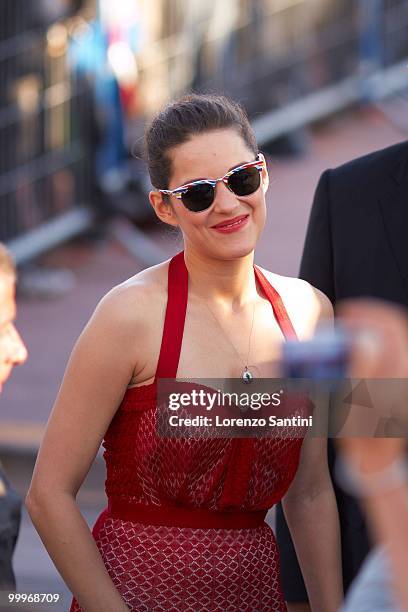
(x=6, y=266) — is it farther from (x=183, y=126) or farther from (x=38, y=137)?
(x=38, y=137)

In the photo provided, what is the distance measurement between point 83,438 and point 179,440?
0.61 ft

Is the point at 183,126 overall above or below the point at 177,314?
above

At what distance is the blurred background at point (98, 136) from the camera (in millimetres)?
7984

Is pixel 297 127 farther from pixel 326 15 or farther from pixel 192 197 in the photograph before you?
pixel 192 197

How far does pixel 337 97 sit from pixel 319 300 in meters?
9.41

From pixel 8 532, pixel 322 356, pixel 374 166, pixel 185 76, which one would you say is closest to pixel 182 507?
pixel 8 532

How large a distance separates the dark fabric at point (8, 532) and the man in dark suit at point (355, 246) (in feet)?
2.12

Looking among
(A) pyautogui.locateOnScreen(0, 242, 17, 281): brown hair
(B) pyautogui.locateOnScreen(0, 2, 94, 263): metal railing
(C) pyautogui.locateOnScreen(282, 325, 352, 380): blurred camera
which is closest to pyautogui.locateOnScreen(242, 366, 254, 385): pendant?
(A) pyautogui.locateOnScreen(0, 242, 17, 281): brown hair

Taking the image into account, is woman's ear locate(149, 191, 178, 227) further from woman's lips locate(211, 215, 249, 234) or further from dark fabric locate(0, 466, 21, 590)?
dark fabric locate(0, 466, 21, 590)

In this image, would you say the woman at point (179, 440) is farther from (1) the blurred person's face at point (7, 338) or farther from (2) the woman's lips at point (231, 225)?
(1) the blurred person's face at point (7, 338)

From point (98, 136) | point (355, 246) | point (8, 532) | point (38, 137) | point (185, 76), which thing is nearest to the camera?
point (355, 246)

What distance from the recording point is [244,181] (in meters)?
2.59

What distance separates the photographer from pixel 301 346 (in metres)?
1.60

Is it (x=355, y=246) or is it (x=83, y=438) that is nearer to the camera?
(x=83, y=438)
